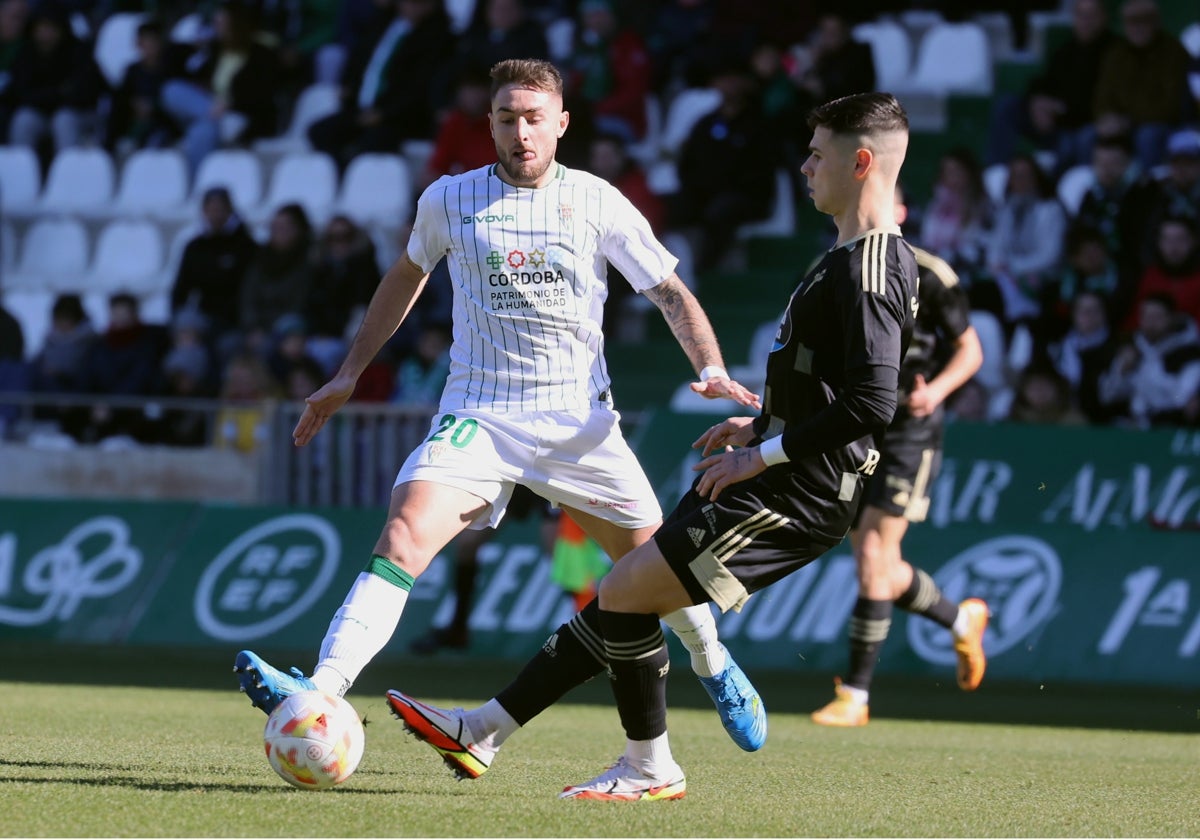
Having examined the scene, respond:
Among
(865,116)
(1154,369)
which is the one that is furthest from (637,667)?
(1154,369)

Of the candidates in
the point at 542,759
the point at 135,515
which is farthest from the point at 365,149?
the point at 542,759

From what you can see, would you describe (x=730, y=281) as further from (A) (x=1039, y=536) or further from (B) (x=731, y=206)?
(A) (x=1039, y=536)

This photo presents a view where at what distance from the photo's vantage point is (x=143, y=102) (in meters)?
19.3

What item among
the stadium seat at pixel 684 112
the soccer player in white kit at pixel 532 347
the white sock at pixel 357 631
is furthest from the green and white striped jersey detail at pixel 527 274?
the stadium seat at pixel 684 112

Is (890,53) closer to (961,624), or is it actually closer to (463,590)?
(463,590)

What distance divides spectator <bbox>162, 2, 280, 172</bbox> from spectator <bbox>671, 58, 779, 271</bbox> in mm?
4936

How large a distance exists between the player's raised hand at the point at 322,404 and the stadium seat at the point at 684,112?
425 inches

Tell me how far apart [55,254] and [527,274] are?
43.0 ft

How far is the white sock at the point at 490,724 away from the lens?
6.11 m

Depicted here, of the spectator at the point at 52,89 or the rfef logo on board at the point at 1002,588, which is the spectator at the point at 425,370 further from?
the spectator at the point at 52,89

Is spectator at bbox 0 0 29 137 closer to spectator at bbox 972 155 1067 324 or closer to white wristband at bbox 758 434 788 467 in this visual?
spectator at bbox 972 155 1067 324

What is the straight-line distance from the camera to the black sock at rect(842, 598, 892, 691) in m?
9.23

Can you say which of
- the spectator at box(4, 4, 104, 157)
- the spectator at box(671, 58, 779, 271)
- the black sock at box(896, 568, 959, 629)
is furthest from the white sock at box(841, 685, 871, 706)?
the spectator at box(4, 4, 104, 157)

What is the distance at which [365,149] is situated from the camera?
1769 centimetres
